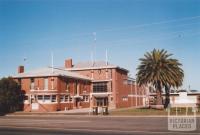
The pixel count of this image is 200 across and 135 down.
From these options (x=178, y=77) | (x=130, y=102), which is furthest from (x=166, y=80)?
(x=130, y=102)

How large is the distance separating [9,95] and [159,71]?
26922mm

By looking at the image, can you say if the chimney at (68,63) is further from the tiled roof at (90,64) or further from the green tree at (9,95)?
the green tree at (9,95)

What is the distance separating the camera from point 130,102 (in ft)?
255

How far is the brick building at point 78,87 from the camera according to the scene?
56500 mm

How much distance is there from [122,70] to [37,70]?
2139 cm

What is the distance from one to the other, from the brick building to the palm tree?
549 inches

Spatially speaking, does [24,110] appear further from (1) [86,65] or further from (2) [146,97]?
(2) [146,97]

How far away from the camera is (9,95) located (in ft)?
175

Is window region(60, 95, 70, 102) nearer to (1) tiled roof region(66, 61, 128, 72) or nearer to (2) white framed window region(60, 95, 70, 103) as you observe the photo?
(2) white framed window region(60, 95, 70, 103)

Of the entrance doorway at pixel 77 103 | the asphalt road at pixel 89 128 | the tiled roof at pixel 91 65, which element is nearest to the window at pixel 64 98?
the entrance doorway at pixel 77 103

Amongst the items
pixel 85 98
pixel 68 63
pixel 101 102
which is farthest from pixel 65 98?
pixel 68 63

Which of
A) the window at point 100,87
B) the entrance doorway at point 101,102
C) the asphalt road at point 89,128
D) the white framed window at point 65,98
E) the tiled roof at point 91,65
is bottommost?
the entrance doorway at point 101,102

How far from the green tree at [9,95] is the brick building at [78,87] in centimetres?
232

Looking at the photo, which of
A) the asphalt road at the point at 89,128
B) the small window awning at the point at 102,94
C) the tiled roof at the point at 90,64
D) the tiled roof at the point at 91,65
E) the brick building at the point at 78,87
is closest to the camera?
the asphalt road at the point at 89,128
